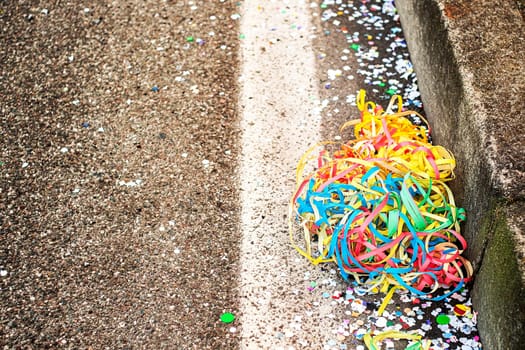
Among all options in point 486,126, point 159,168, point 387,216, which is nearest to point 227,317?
point 387,216

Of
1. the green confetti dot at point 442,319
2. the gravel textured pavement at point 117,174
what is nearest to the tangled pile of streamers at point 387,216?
the green confetti dot at point 442,319

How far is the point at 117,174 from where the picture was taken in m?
3.28

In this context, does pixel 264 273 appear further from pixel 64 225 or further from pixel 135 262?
pixel 64 225

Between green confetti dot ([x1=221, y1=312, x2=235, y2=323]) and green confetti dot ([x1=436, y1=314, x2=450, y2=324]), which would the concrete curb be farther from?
green confetti dot ([x1=221, y1=312, x2=235, y2=323])

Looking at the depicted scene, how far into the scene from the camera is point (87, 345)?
2.64m

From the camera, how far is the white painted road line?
273cm

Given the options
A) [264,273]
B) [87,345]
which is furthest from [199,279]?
[87,345]

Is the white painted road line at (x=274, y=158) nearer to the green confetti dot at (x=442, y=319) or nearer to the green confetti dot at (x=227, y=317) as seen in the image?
the green confetti dot at (x=227, y=317)

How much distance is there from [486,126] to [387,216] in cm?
52

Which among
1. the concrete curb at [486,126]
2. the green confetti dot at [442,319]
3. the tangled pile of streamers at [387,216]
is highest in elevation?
the concrete curb at [486,126]

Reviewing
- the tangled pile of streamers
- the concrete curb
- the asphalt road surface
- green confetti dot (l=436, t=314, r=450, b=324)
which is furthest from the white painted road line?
the concrete curb

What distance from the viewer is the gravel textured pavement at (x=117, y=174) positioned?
275 cm

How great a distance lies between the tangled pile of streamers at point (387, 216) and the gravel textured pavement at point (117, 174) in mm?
381

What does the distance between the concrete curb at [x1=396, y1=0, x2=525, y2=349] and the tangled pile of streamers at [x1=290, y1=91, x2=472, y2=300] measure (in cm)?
9
